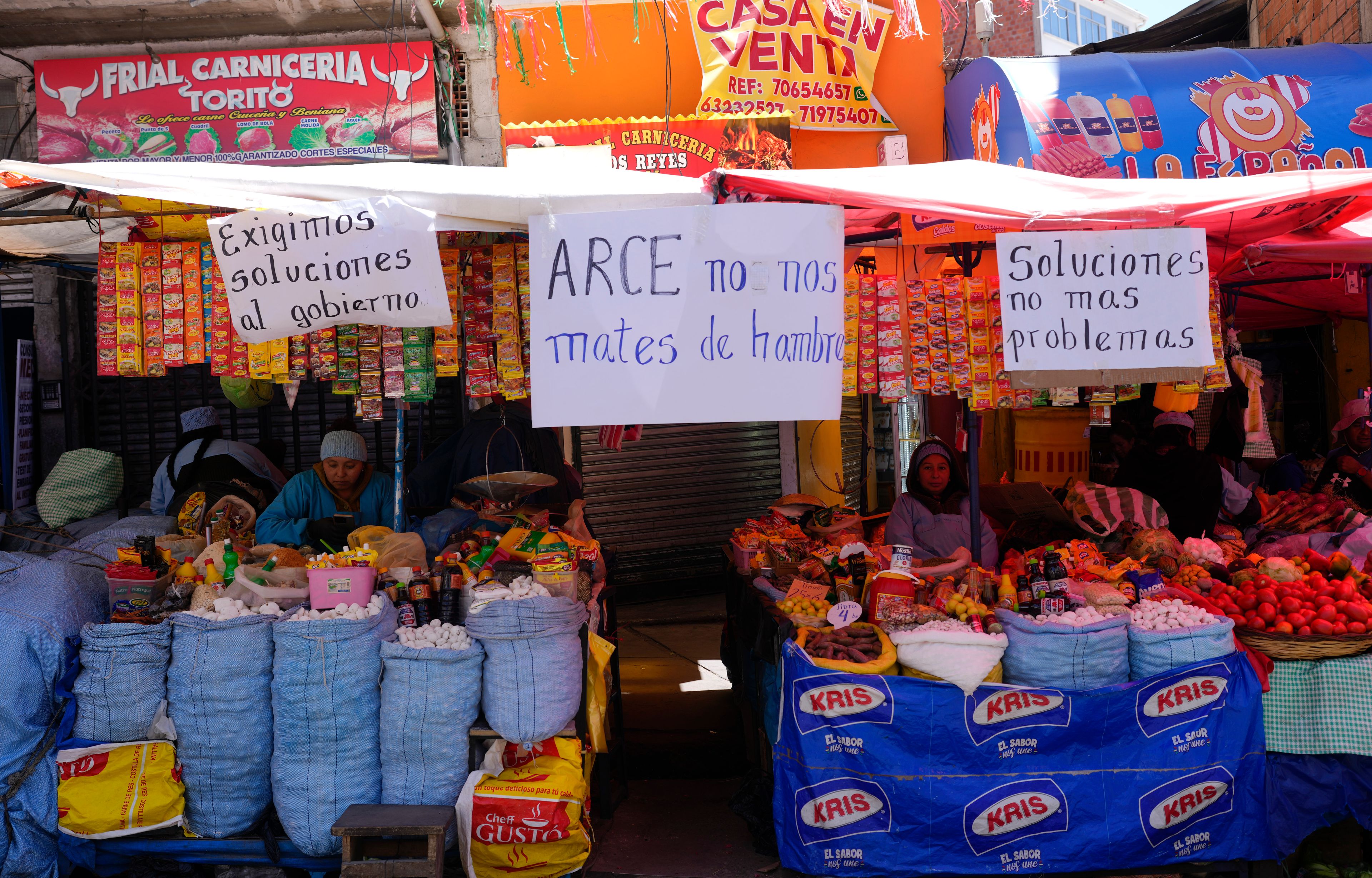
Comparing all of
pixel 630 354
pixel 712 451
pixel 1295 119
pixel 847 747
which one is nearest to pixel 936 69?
pixel 1295 119

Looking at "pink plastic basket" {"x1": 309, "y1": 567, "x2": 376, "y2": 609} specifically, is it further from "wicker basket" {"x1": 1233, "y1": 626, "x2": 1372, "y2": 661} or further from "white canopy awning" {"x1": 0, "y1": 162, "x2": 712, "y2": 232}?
"wicker basket" {"x1": 1233, "y1": 626, "x2": 1372, "y2": 661}

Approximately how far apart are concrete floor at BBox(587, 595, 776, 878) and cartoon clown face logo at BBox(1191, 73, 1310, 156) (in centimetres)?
532

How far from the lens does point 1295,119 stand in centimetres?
645

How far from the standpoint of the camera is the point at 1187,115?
21.4 feet

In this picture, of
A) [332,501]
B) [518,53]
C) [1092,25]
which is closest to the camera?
[332,501]

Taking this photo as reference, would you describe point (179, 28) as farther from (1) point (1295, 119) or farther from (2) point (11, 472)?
(1) point (1295, 119)

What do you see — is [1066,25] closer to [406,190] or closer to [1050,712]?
[1050,712]

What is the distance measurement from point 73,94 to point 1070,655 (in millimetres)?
6990

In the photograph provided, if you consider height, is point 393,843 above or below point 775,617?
below

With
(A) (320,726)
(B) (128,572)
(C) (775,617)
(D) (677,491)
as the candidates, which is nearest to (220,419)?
(B) (128,572)

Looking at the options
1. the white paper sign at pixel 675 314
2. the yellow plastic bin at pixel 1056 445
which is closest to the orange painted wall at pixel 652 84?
the yellow plastic bin at pixel 1056 445

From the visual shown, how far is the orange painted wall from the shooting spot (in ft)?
23.3

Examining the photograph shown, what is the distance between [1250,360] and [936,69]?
133 inches

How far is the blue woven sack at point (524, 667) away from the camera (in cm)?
360
